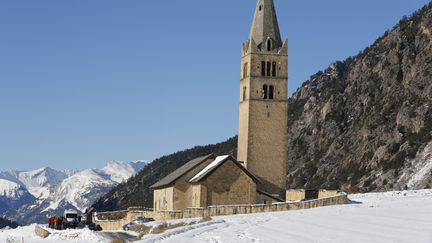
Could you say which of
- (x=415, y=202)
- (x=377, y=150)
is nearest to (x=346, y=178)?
(x=377, y=150)

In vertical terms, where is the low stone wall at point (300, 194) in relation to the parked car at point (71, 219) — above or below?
above

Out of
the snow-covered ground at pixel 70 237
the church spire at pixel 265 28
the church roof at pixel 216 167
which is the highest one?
the church spire at pixel 265 28

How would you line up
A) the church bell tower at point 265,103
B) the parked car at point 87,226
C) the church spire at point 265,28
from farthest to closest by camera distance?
the church spire at point 265,28 → the church bell tower at point 265,103 → the parked car at point 87,226

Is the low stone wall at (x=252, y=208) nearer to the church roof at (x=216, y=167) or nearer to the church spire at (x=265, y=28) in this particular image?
the church roof at (x=216, y=167)

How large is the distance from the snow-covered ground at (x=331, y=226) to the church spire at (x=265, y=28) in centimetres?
2817

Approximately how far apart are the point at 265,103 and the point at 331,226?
4117cm

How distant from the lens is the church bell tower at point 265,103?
83500mm

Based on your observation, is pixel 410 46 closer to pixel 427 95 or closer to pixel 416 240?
pixel 427 95

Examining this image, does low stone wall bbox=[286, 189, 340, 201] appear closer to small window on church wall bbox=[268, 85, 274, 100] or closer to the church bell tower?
the church bell tower

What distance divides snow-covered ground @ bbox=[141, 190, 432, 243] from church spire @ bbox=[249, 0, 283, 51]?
92.4ft

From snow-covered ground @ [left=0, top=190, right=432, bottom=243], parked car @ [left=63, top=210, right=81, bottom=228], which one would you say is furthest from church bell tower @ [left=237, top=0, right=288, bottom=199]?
snow-covered ground @ [left=0, top=190, right=432, bottom=243]

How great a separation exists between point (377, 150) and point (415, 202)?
122777mm

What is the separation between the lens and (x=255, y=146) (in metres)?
83.9

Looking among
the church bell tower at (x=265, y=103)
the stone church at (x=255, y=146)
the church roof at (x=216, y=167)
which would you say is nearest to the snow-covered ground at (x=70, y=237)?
the church roof at (x=216, y=167)
